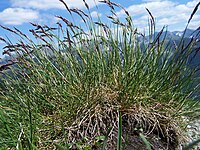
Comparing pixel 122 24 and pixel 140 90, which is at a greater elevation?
pixel 122 24

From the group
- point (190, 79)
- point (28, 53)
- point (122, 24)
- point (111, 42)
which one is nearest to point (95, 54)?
point (111, 42)

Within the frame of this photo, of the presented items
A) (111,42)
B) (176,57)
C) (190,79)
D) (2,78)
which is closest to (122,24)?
(111,42)

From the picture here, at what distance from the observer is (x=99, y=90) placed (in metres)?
3.22

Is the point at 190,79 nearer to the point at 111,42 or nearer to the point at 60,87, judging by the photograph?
the point at 111,42

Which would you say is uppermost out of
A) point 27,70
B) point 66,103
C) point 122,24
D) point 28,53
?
point 122,24

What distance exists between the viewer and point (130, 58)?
3549mm

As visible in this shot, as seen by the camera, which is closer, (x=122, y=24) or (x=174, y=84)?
(x=174, y=84)

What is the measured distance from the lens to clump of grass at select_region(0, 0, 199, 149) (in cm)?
296

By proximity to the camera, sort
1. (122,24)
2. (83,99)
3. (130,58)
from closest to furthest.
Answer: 1. (83,99)
2. (130,58)
3. (122,24)

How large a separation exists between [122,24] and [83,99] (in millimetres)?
1177

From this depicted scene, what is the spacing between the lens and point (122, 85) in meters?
3.27

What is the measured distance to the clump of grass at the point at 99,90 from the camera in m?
2.96

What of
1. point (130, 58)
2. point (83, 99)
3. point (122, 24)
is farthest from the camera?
point (122, 24)

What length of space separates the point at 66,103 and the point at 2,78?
1143 millimetres
